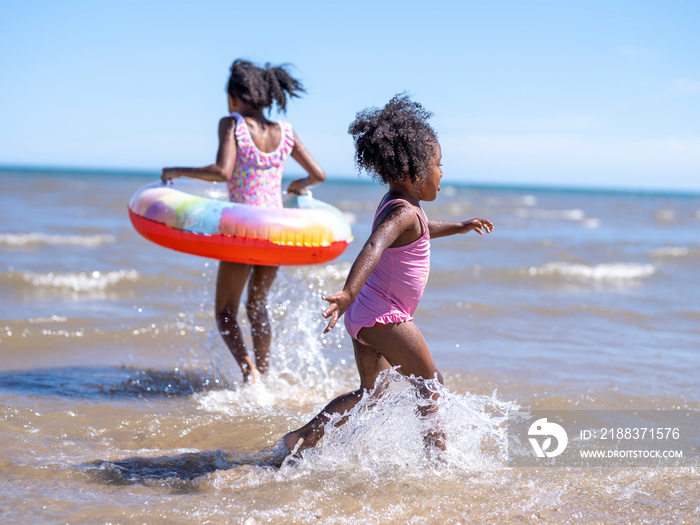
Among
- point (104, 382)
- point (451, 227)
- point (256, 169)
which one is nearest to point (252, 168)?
point (256, 169)

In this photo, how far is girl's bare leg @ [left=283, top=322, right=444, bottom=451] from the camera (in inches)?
120

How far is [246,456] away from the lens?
348 centimetres

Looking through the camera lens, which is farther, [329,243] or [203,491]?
[329,243]

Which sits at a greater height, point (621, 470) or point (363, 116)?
point (363, 116)

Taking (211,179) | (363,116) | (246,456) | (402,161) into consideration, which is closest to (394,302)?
(402,161)

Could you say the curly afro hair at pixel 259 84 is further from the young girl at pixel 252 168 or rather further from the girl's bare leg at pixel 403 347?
the girl's bare leg at pixel 403 347

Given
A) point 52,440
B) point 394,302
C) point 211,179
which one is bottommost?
point 52,440

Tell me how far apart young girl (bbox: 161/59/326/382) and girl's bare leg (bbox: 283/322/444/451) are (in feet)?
4.74

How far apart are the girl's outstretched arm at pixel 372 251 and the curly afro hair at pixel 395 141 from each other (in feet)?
0.61

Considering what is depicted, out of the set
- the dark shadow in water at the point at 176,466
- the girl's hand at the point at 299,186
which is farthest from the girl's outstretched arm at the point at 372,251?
the girl's hand at the point at 299,186

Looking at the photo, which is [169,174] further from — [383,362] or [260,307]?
[383,362]

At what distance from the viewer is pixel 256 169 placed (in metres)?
4.61

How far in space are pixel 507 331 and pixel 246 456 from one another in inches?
147

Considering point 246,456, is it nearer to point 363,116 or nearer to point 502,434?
point 502,434
